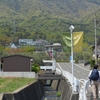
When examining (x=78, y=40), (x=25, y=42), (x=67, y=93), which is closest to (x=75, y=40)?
(x=78, y=40)

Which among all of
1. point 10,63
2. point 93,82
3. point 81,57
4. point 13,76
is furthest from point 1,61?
point 81,57

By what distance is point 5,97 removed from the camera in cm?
1892

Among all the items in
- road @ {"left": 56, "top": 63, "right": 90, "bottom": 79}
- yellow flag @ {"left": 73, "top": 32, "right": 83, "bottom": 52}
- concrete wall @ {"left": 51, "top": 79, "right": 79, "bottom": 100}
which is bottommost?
road @ {"left": 56, "top": 63, "right": 90, "bottom": 79}

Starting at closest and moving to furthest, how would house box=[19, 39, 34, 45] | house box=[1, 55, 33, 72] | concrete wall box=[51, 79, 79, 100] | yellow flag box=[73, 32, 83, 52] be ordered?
concrete wall box=[51, 79, 79, 100] → yellow flag box=[73, 32, 83, 52] → house box=[1, 55, 33, 72] → house box=[19, 39, 34, 45]

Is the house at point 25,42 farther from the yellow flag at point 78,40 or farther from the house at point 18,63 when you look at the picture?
the yellow flag at point 78,40

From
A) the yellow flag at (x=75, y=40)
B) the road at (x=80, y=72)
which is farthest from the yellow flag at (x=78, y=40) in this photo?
the road at (x=80, y=72)

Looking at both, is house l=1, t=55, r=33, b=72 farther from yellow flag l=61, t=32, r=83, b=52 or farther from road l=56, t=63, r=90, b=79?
yellow flag l=61, t=32, r=83, b=52

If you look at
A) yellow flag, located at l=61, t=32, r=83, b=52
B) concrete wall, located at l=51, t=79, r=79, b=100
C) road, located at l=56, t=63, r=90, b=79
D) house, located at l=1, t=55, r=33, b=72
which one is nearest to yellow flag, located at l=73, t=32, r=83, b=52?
yellow flag, located at l=61, t=32, r=83, b=52

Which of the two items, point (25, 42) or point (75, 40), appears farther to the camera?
point (25, 42)

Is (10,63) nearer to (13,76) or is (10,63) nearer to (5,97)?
(13,76)

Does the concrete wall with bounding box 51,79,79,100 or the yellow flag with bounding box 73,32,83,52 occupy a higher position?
the yellow flag with bounding box 73,32,83,52

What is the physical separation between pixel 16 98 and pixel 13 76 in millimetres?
21180

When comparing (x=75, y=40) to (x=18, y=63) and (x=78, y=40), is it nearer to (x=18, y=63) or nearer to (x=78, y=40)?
(x=78, y=40)

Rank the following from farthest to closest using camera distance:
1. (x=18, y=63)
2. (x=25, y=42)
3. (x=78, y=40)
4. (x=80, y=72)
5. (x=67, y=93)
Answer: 1. (x=25, y=42)
2. (x=80, y=72)
3. (x=18, y=63)
4. (x=67, y=93)
5. (x=78, y=40)
